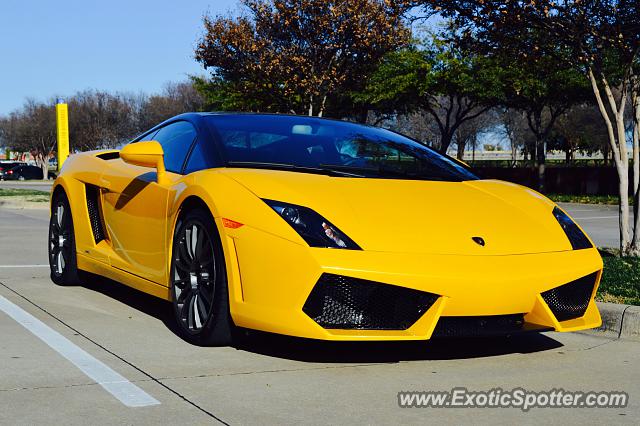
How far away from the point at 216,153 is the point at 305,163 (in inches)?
21.3

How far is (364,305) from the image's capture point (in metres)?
4.60

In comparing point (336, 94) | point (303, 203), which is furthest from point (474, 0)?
point (336, 94)

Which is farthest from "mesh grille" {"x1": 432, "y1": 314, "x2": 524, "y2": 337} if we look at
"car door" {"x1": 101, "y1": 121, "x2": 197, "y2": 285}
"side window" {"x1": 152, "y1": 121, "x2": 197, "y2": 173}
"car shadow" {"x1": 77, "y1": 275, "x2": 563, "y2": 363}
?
"side window" {"x1": 152, "y1": 121, "x2": 197, "y2": 173}

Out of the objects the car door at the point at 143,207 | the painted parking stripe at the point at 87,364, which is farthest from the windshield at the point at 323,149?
the painted parking stripe at the point at 87,364

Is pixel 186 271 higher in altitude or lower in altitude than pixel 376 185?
lower

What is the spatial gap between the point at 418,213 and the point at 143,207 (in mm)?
2042

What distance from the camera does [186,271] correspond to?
213 inches

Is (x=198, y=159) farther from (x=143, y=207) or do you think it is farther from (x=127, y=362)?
(x=127, y=362)

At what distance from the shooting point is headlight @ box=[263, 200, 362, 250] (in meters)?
4.60

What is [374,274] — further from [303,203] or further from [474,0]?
[474,0]

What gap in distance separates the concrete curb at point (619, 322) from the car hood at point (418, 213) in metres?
1.05

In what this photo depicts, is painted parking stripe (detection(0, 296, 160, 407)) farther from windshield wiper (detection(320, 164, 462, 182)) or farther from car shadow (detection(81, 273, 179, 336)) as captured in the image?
windshield wiper (detection(320, 164, 462, 182))

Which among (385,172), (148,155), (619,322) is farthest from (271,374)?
(619,322)

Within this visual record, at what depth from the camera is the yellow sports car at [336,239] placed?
4590 millimetres
